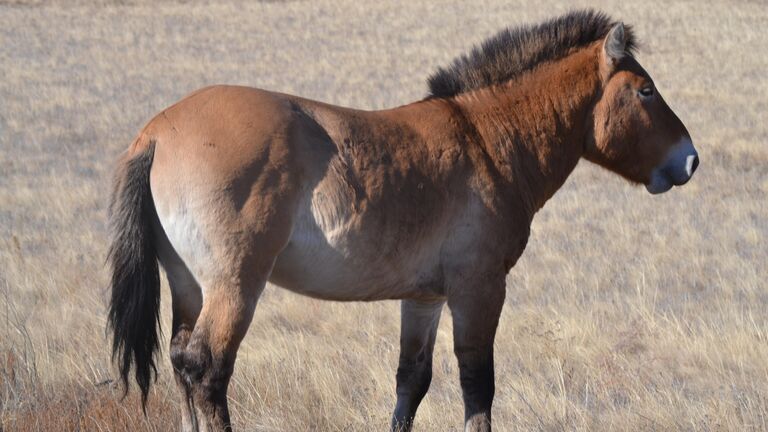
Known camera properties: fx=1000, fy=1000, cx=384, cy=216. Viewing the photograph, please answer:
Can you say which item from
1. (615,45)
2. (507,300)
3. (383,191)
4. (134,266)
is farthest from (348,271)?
(507,300)

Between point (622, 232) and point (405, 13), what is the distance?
2795 centimetres

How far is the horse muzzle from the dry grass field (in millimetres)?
798

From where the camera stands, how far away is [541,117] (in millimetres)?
5156

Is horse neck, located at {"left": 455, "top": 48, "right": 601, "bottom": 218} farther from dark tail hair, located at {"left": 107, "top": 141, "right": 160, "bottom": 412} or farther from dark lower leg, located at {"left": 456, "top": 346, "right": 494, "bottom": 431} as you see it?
dark tail hair, located at {"left": 107, "top": 141, "right": 160, "bottom": 412}

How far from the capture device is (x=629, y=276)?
31.0 ft

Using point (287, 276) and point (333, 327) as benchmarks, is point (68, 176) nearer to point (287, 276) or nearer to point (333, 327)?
point (333, 327)

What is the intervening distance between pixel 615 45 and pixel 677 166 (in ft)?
2.42

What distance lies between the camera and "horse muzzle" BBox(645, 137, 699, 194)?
5242mm

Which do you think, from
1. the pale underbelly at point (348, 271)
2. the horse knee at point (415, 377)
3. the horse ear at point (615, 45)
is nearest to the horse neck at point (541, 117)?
the horse ear at point (615, 45)

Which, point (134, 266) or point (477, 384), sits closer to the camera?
point (134, 266)

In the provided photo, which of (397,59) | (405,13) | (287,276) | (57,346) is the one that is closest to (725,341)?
(287,276)

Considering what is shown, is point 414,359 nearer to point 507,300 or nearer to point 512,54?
point 512,54

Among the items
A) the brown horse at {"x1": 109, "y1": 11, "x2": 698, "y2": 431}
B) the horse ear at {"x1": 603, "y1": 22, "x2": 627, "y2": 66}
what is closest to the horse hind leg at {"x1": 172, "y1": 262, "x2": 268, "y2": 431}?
the brown horse at {"x1": 109, "y1": 11, "x2": 698, "y2": 431}

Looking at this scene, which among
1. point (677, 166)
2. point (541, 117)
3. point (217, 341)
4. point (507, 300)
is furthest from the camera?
point (507, 300)
